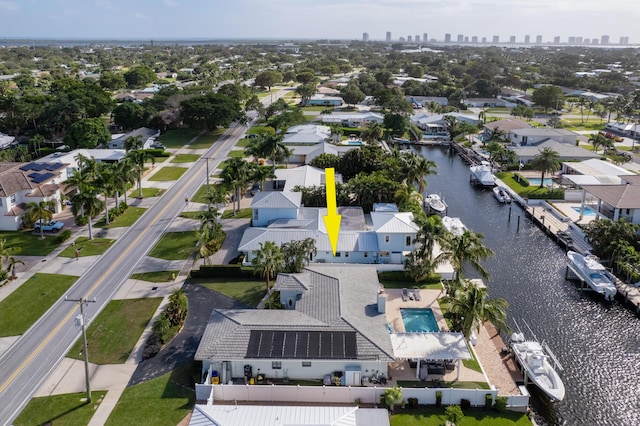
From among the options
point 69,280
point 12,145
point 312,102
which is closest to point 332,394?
point 69,280

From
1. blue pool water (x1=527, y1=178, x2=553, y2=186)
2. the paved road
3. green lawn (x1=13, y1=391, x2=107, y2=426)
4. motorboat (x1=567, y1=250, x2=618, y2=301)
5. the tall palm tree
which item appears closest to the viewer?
green lawn (x1=13, y1=391, x2=107, y2=426)

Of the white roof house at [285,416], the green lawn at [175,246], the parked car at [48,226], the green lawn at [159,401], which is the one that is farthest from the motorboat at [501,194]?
the parked car at [48,226]

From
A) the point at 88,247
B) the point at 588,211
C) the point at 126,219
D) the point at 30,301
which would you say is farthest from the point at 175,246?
the point at 588,211

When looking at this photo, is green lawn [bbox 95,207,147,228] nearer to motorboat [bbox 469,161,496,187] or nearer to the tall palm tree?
the tall palm tree

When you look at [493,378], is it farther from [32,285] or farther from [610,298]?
[32,285]

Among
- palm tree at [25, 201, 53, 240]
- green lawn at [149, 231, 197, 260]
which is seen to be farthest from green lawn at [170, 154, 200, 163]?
green lawn at [149, 231, 197, 260]

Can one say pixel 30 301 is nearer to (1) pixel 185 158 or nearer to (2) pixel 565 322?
(2) pixel 565 322
